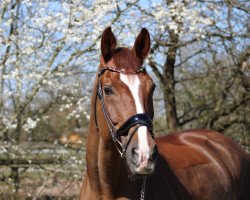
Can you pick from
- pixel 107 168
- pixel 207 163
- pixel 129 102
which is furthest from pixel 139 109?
pixel 207 163

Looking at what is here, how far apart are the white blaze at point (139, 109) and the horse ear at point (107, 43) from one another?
28 centimetres

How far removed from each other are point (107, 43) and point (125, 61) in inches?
7.8

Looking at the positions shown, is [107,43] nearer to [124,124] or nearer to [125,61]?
[125,61]

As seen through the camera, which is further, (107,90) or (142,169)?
(107,90)

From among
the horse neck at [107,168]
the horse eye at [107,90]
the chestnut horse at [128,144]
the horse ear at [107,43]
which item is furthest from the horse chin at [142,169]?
the horse ear at [107,43]

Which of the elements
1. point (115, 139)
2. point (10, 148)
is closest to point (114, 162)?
point (115, 139)

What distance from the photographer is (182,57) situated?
33.9 ft

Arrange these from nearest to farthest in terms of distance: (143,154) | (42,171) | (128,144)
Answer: (143,154) → (128,144) → (42,171)

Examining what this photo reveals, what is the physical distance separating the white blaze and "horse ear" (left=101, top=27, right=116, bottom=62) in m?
0.28

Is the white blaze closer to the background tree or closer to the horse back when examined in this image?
the horse back

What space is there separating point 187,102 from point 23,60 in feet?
12.3

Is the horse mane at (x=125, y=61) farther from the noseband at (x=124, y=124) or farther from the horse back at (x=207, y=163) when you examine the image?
the horse back at (x=207, y=163)

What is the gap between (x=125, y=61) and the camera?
3.25 metres

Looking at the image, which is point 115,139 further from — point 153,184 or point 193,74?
point 193,74
